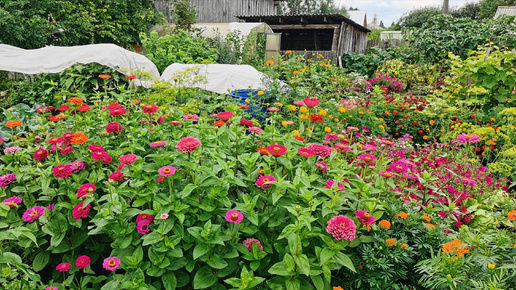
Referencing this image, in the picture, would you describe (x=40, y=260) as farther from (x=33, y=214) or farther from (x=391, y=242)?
(x=391, y=242)

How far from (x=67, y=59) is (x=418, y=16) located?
41.3 metres

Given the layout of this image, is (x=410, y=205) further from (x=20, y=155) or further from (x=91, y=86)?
(x=91, y=86)

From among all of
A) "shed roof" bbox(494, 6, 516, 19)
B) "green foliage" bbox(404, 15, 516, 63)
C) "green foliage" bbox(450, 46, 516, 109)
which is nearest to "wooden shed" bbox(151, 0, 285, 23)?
"green foliage" bbox(404, 15, 516, 63)

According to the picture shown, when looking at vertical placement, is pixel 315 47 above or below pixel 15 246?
above

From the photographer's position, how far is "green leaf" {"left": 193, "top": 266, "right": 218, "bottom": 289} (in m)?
1.56

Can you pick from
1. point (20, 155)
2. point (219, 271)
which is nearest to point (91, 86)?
point (20, 155)

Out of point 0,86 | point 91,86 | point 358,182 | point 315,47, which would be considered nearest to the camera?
point 358,182

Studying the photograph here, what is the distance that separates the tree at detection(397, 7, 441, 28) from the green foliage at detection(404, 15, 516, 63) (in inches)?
1140

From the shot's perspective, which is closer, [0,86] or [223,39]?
[0,86]

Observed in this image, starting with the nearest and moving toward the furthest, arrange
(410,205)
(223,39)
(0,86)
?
(410,205)
(0,86)
(223,39)

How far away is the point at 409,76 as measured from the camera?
10836 mm

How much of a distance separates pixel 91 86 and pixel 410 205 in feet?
18.2

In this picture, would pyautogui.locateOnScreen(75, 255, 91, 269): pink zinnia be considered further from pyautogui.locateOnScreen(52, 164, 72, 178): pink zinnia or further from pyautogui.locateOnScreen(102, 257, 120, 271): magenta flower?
pyautogui.locateOnScreen(52, 164, 72, 178): pink zinnia

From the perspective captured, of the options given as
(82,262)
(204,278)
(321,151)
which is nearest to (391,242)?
(321,151)
